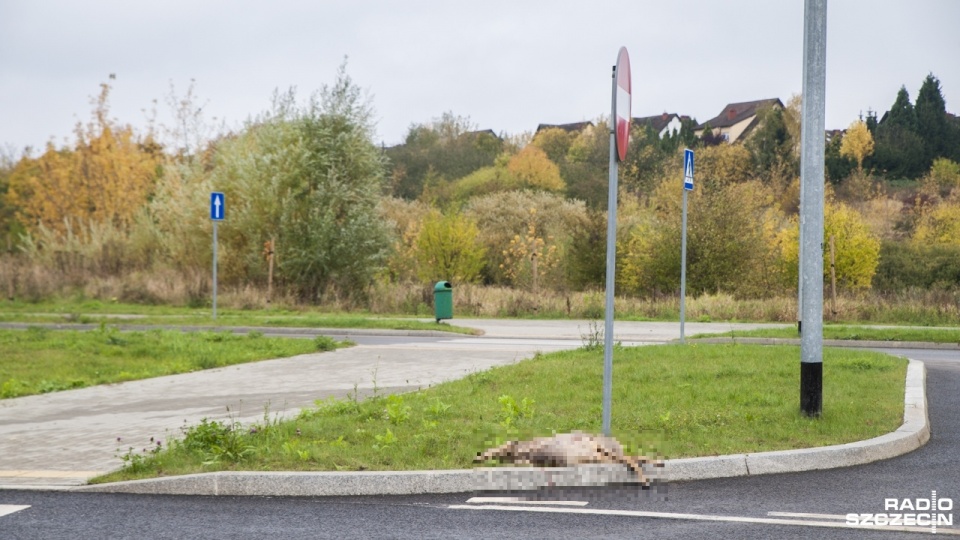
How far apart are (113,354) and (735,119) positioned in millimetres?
115225

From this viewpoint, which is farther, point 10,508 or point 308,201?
point 308,201

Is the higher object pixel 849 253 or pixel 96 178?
pixel 96 178

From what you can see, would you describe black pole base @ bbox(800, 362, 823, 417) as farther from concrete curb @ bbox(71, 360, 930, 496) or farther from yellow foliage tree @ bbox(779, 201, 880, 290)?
yellow foliage tree @ bbox(779, 201, 880, 290)

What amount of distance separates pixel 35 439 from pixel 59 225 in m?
46.6

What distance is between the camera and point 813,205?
8648 mm

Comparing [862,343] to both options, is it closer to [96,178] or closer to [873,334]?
[873,334]

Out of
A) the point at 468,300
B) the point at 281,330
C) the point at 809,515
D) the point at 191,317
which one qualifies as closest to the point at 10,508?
the point at 809,515

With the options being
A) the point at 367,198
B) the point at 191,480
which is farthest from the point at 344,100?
the point at 191,480

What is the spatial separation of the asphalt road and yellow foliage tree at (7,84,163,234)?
153 feet

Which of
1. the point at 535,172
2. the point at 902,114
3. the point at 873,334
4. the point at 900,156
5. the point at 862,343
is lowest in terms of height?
the point at 862,343

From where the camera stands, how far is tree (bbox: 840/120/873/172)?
70.6 metres

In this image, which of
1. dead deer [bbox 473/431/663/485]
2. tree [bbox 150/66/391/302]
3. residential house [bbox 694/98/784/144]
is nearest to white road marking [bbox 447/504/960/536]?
dead deer [bbox 473/431/663/485]

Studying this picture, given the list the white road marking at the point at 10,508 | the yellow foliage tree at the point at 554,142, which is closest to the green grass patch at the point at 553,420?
the white road marking at the point at 10,508

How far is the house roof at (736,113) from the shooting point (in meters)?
118
